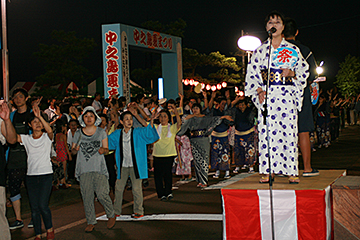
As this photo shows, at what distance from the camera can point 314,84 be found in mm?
5832

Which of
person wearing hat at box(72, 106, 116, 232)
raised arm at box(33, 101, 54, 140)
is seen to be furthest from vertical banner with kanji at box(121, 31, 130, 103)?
raised arm at box(33, 101, 54, 140)

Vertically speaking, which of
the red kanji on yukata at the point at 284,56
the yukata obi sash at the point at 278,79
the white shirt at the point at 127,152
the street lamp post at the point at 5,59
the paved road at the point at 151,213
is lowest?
the paved road at the point at 151,213

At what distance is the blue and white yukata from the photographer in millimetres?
5113

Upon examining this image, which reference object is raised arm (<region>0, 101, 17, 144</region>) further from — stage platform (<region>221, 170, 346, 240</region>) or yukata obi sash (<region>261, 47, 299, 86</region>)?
yukata obi sash (<region>261, 47, 299, 86</region>)

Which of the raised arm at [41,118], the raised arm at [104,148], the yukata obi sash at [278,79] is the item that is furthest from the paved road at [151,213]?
the yukata obi sash at [278,79]

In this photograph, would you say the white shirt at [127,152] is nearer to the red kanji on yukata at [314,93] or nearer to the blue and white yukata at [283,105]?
the blue and white yukata at [283,105]

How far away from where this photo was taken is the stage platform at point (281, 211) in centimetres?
455

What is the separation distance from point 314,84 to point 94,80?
115ft

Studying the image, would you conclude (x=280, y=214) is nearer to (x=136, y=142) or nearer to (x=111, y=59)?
(x=136, y=142)

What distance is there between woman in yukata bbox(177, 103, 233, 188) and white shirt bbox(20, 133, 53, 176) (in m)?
4.54

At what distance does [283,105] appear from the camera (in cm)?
516

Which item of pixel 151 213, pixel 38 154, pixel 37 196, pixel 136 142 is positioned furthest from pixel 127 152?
pixel 37 196

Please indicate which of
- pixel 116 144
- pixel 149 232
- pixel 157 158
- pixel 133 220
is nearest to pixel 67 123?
pixel 157 158

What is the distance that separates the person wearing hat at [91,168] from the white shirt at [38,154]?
627 mm
